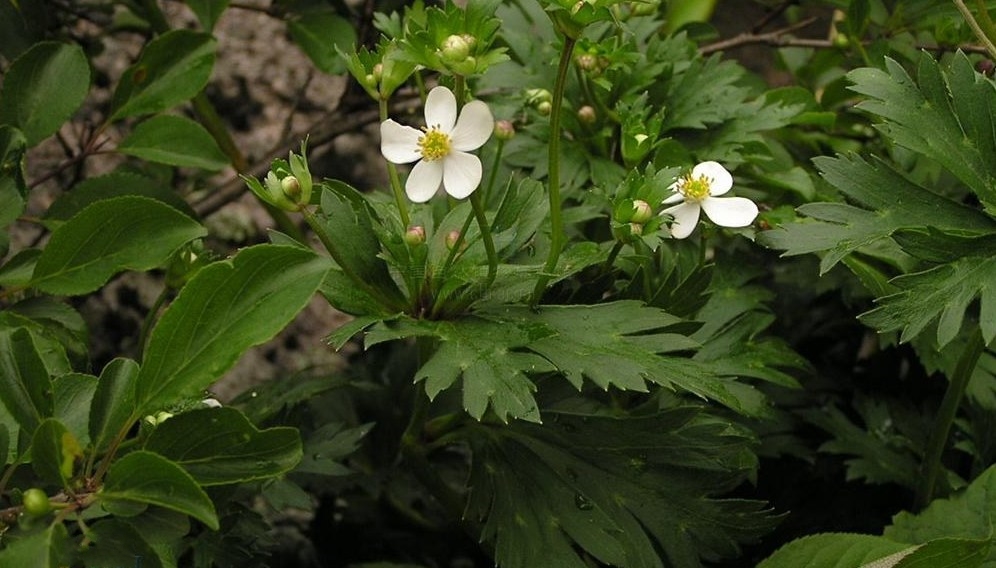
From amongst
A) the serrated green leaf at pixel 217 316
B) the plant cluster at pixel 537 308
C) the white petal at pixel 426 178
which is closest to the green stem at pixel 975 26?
the plant cluster at pixel 537 308

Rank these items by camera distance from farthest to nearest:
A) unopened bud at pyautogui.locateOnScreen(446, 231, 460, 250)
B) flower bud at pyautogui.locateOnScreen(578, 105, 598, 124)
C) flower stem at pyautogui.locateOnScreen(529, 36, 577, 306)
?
1. flower bud at pyautogui.locateOnScreen(578, 105, 598, 124)
2. unopened bud at pyautogui.locateOnScreen(446, 231, 460, 250)
3. flower stem at pyautogui.locateOnScreen(529, 36, 577, 306)

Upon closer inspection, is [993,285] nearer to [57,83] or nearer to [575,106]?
[575,106]

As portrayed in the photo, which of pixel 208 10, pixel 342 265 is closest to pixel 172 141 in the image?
pixel 208 10

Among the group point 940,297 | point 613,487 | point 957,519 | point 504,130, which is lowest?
point 957,519

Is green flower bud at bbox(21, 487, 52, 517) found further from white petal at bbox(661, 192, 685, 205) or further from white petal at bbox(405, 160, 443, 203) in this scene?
white petal at bbox(661, 192, 685, 205)

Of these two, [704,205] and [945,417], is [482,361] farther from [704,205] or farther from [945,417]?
[945,417]

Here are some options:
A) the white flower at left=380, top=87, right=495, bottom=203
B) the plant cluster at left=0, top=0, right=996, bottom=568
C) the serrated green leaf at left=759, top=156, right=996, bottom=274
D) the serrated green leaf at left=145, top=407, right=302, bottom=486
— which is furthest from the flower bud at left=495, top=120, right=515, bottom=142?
the serrated green leaf at left=145, top=407, right=302, bottom=486

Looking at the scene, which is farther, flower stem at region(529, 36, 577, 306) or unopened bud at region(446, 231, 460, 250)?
unopened bud at region(446, 231, 460, 250)
